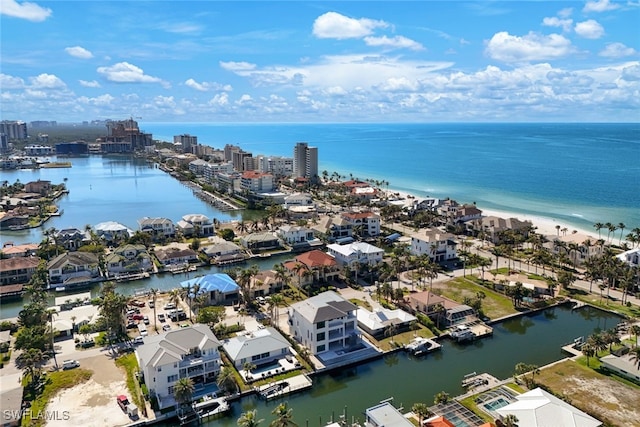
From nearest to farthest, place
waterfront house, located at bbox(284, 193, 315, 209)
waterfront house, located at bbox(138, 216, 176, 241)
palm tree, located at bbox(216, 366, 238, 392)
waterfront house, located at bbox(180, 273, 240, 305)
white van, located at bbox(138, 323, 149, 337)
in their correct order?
palm tree, located at bbox(216, 366, 238, 392) → white van, located at bbox(138, 323, 149, 337) → waterfront house, located at bbox(180, 273, 240, 305) → waterfront house, located at bbox(138, 216, 176, 241) → waterfront house, located at bbox(284, 193, 315, 209)

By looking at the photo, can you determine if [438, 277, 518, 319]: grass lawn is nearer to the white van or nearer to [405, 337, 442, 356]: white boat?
[405, 337, 442, 356]: white boat

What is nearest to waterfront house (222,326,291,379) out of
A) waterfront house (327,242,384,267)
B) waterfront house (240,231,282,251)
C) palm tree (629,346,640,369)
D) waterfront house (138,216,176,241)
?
waterfront house (327,242,384,267)

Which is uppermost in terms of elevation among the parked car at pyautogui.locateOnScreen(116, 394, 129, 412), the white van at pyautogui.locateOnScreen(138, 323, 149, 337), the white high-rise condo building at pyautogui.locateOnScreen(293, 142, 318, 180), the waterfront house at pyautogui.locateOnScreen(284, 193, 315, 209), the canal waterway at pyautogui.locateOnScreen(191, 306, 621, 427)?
the white high-rise condo building at pyautogui.locateOnScreen(293, 142, 318, 180)

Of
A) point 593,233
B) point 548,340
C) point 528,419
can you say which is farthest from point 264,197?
point 528,419

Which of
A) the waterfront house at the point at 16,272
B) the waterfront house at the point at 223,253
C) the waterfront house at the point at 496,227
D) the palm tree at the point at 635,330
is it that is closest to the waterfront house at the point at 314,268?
the waterfront house at the point at 223,253

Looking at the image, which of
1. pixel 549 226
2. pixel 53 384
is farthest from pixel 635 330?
pixel 53 384
